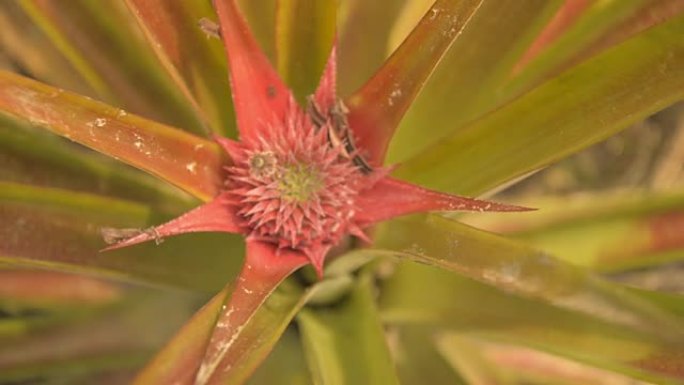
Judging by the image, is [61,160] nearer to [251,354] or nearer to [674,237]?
[251,354]

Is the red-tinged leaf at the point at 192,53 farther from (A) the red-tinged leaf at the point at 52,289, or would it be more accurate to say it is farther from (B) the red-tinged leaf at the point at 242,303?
(A) the red-tinged leaf at the point at 52,289

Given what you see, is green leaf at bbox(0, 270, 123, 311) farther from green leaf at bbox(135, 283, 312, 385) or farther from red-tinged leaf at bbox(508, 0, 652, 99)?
red-tinged leaf at bbox(508, 0, 652, 99)

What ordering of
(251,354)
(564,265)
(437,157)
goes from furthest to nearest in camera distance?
1. (437,157)
2. (251,354)
3. (564,265)

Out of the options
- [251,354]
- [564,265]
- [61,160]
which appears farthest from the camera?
[61,160]

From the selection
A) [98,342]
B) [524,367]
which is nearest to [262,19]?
[98,342]

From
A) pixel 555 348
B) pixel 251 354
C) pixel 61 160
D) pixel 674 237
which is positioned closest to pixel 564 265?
pixel 555 348

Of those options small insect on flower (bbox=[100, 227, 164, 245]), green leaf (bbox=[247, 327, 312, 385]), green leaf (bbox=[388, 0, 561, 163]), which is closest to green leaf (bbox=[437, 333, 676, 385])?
green leaf (bbox=[247, 327, 312, 385])
